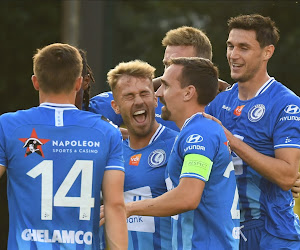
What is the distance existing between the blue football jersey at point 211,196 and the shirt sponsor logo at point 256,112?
578 millimetres

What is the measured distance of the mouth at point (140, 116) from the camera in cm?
512

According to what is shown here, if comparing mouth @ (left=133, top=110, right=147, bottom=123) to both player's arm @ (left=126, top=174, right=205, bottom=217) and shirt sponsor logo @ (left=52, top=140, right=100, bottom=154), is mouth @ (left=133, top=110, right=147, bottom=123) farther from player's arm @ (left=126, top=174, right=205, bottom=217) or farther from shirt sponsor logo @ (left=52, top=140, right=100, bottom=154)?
shirt sponsor logo @ (left=52, top=140, right=100, bottom=154)

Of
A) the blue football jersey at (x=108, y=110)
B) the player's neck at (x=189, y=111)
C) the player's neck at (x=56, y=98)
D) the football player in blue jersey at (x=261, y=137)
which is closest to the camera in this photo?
the player's neck at (x=56, y=98)

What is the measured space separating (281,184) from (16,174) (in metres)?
1.75

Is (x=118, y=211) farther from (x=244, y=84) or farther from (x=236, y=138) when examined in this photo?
(x=244, y=84)

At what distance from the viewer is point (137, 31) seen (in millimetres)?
13688

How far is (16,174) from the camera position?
4.04 metres

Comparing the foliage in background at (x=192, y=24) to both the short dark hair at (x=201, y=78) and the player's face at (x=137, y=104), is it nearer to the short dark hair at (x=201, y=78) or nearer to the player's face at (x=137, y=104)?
the player's face at (x=137, y=104)

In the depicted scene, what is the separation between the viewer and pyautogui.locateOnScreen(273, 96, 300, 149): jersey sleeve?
15.8 feet

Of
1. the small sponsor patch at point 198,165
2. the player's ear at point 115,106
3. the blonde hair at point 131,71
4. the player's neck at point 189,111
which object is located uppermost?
the blonde hair at point 131,71

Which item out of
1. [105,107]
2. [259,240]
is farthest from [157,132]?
[259,240]

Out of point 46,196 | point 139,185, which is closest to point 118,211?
point 46,196

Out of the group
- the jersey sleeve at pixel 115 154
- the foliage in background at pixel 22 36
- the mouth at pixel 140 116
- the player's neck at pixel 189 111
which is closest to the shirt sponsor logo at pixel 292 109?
the player's neck at pixel 189 111

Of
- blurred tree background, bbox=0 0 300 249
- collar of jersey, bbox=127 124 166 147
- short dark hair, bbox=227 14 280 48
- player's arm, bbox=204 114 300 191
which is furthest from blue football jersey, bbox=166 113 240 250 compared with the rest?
blurred tree background, bbox=0 0 300 249
